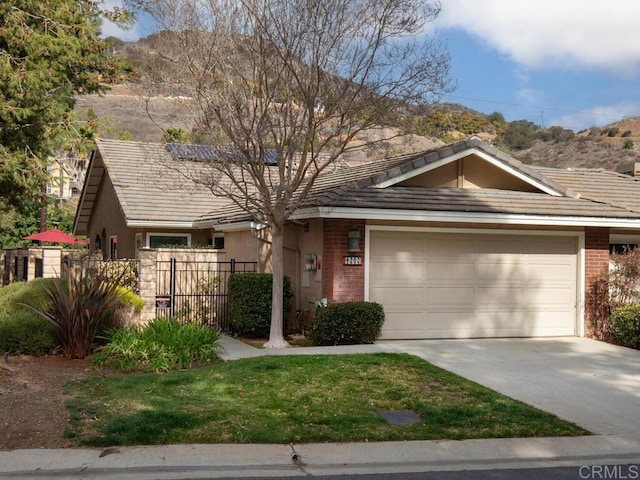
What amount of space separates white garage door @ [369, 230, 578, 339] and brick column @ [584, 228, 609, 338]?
27cm

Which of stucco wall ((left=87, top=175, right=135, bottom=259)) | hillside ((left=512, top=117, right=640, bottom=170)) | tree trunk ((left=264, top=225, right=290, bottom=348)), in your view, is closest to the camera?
tree trunk ((left=264, top=225, right=290, bottom=348))

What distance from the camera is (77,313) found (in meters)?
11.6

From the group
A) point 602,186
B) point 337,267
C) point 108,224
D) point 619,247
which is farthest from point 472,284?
point 108,224

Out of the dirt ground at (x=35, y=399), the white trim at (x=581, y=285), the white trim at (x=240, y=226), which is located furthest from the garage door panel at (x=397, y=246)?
the dirt ground at (x=35, y=399)

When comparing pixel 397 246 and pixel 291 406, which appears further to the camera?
pixel 397 246

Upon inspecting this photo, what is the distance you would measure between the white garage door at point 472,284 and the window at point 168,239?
27.8 feet

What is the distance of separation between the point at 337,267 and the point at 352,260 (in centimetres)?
33

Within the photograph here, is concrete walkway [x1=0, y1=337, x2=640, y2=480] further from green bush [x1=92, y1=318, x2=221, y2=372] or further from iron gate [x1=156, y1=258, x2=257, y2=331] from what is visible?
iron gate [x1=156, y1=258, x2=257, y2=331]

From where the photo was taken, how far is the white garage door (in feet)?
46.3

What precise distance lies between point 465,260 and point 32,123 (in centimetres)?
1076

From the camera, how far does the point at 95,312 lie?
11.8 m

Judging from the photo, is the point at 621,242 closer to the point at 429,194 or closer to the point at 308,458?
the point at 429,194

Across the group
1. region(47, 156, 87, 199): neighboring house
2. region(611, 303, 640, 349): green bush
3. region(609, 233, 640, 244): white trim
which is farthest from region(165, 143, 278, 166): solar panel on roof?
region(47, 156, 87, 199): neighboring house

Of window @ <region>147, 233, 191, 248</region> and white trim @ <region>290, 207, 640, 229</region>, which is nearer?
white trim @ <region>290, 207, 640, 229</region>
